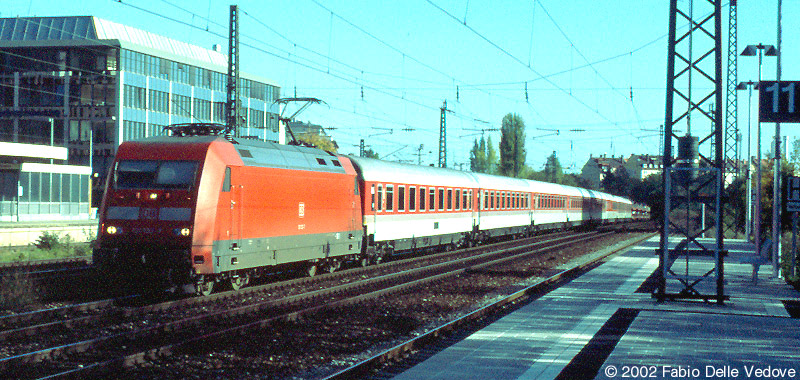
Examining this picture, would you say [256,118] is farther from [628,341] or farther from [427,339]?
[628,341]

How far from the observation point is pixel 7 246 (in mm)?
31734

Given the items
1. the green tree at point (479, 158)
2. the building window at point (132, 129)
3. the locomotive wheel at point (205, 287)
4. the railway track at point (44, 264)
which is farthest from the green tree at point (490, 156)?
the locomotive wheel at point (205, 287)

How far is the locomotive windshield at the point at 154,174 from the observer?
15633 mm

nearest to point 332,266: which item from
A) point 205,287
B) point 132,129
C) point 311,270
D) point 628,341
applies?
point 311,270

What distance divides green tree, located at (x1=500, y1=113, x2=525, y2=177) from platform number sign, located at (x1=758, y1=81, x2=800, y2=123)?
239 ft

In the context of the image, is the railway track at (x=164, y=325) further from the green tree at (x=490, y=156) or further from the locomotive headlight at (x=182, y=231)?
the green tree at (x=490, y=156)

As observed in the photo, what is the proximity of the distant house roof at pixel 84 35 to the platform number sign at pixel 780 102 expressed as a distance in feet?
205

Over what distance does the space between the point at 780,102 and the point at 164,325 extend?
1053cm

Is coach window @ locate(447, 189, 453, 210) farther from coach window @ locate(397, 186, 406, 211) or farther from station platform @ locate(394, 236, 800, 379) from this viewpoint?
station platform @ locate(394, 236, 800, 379)

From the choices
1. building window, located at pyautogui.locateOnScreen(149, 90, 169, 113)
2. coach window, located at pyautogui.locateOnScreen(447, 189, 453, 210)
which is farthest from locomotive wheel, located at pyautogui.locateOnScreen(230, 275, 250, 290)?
building window, located at pyautogui.locateOnScreen(149, 90, 169, 113)

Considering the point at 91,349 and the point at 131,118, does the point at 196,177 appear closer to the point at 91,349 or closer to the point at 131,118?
the point at 91,349

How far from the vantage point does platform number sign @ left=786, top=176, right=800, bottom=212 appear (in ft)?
61.3

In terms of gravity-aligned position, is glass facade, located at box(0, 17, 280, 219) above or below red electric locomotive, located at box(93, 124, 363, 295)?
above

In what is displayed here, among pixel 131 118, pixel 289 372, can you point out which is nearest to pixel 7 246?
pixel 289 372
